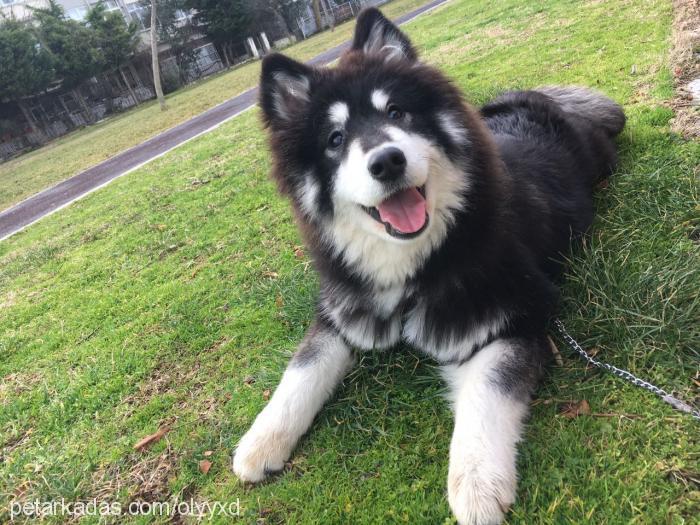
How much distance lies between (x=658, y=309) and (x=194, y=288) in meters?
4.04

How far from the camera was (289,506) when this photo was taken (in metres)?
2.30

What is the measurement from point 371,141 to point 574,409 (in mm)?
1682

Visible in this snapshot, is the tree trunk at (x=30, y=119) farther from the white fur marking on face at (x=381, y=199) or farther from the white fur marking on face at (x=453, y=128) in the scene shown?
the white fur marking on face at (x=453, y=128)

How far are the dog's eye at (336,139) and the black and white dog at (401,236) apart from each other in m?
0.01

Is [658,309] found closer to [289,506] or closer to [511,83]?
[289,506]

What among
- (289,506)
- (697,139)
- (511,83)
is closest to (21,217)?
(511,83)

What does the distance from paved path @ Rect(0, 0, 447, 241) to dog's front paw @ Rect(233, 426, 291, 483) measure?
1072cm

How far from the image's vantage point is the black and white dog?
236 centimetres

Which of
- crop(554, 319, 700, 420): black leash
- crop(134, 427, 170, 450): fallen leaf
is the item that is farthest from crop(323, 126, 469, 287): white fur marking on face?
crop(134, 427, 170, 450): fallen leaf

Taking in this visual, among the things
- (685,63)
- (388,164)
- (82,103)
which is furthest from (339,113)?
(82,103)

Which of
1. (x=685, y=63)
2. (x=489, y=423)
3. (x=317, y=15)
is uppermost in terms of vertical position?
(x=317, y=15)

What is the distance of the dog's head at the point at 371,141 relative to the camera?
2.36 metres

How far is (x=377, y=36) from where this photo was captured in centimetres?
Answer: 301

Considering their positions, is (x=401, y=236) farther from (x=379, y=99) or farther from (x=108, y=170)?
(x=108, y=170)
